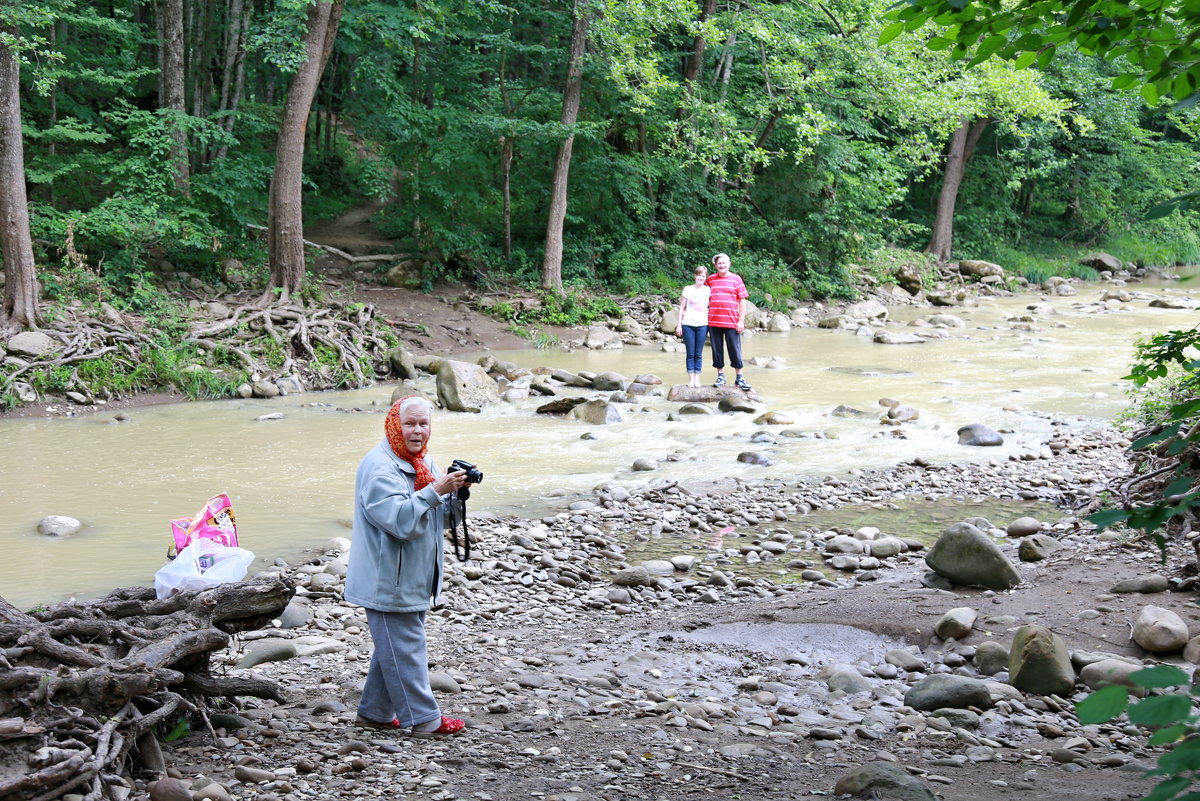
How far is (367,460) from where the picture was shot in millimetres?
4785

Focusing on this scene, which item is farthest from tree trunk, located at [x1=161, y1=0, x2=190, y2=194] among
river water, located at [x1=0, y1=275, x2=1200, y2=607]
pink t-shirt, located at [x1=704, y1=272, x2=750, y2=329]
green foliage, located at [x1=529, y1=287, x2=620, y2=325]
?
pink t-shirt, located at [x1=704, y1=272, x2=750, y2=329]

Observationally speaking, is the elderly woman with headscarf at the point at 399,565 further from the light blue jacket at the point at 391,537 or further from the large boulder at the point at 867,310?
the large boulder at the point at 867,310

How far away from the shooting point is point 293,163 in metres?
17.8

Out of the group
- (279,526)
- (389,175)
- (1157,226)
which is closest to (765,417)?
(279,526)

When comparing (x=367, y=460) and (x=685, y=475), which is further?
(x=685, y=475)

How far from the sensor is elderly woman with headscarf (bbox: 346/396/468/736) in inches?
183

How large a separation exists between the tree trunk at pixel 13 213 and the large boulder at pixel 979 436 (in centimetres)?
1281

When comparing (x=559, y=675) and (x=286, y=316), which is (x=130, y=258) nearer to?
(x=286, y=316)

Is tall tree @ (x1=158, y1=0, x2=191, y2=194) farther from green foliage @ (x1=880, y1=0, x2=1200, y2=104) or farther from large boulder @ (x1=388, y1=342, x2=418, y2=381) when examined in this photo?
green foliage @ (x1=880, y1=0, x2=1200, y2=104)

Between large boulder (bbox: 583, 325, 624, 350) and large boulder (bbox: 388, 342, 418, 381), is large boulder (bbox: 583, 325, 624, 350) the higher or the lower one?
the higher one

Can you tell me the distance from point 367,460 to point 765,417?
929cm

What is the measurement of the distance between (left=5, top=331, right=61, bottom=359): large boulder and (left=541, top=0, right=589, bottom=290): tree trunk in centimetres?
1071

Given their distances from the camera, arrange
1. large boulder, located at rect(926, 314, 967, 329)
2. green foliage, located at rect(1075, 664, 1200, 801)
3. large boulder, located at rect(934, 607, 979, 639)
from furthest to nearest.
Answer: large boulder, located at rect(926, 314, 967, 329), large boulder, located at rect(934, 607, 979, 639), green foliage, located at rect(1075, 664, 1200, 801)

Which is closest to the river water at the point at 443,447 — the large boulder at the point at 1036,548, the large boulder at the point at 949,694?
the large boulder at the point at 1036,548
